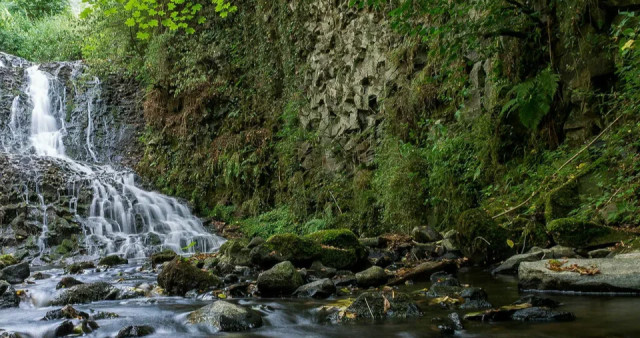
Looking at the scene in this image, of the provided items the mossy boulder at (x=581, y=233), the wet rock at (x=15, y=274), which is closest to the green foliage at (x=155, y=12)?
the wet rock at (x=15, y=274)

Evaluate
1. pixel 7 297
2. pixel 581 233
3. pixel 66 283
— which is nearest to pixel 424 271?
pixel 581 233

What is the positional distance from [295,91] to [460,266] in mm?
8225

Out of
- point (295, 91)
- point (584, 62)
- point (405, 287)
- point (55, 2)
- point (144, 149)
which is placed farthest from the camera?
point (55, 2)

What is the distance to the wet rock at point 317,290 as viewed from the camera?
4770mm

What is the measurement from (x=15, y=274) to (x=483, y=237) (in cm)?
689

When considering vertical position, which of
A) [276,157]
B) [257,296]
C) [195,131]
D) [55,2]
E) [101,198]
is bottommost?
[257,296]

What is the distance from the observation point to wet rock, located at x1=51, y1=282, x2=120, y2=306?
5137mm

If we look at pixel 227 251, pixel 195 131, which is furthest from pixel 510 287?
pixel 195 131

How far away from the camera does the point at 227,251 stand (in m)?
7.38

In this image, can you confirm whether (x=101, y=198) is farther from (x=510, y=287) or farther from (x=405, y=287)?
(x=510, y=287)

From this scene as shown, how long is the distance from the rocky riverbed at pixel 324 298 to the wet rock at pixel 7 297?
16mm

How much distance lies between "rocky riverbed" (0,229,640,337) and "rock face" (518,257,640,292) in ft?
0.05

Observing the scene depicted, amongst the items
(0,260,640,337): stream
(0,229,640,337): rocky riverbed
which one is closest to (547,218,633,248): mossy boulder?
(0,229,640,337): rocky riverbed

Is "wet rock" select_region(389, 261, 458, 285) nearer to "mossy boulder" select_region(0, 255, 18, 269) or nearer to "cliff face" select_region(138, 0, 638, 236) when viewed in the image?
"cliff face" select_region(138, 0, 638, 236)
